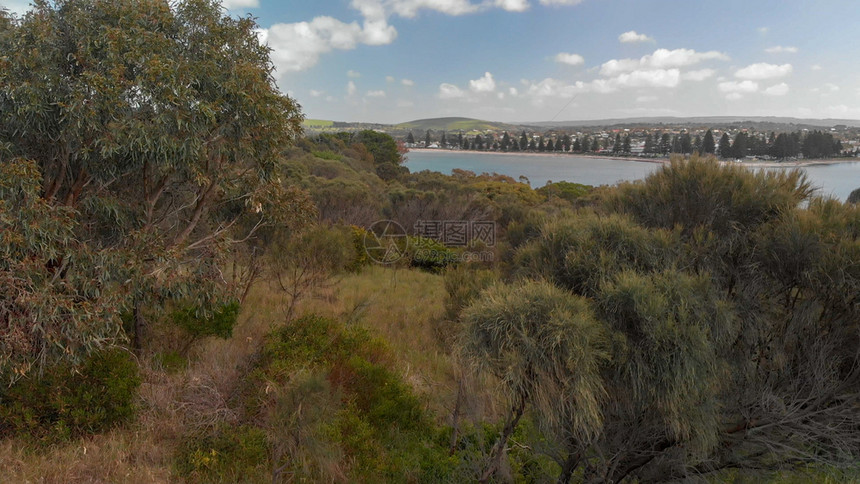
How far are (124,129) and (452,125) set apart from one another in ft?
196

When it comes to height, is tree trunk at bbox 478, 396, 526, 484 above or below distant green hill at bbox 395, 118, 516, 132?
below

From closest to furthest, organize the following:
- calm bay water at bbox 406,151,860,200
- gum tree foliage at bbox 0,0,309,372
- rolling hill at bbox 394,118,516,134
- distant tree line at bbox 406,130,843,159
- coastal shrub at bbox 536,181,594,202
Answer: gum tree foliage at bbox 0,0,309,372
distant tree line at bbox 406,130,843,159
calm bay water at bbox 406,151,860,200
coastal shrub at bbox 536,181,594,202
rolling hill at bbox 394,118,516,134

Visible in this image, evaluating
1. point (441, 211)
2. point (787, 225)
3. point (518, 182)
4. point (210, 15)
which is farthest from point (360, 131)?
point (787, 225)

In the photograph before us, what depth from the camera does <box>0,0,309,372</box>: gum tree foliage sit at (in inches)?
143

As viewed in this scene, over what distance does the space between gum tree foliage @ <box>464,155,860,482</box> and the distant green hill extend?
51870mm

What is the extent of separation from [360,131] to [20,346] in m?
41.5

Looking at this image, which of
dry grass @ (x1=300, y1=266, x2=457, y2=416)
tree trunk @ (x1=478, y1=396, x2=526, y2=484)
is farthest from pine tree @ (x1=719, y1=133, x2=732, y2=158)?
dry grass @ (x1=300, y1=266, x2=457, y2=416)

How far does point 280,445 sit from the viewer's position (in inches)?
141

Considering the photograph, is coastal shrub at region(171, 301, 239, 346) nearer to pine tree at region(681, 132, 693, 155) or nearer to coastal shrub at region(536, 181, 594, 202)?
pine tree at region(681, 132, 693, 155)

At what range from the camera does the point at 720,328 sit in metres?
2.88

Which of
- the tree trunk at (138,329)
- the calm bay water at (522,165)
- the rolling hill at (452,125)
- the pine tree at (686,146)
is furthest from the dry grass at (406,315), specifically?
the rolling hill at (452,125)


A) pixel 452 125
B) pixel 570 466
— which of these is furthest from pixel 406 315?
pixel 452 125

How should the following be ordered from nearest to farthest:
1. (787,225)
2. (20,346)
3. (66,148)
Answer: (787,225)
(20,346)
(66,148)

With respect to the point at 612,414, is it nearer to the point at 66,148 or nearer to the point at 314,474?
the point at 314,474
